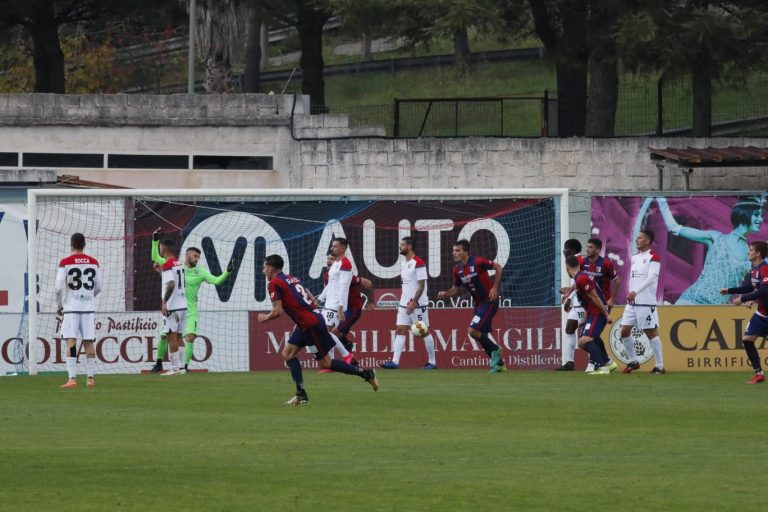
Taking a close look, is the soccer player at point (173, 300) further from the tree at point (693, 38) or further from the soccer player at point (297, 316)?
the tree at point (693, 38)

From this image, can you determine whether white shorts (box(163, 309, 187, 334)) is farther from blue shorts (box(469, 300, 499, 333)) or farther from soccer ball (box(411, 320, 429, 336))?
blue shorts (box(469, 300, 499, 333))

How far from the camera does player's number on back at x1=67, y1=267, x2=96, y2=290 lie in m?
21.1

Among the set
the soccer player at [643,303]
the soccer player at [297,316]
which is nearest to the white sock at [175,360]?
the soccer player at [297,316]

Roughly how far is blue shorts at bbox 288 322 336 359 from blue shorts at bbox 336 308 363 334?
611 centimetres

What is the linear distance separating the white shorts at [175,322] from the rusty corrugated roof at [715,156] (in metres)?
12.1

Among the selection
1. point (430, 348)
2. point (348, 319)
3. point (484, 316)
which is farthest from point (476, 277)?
point (348, 319)

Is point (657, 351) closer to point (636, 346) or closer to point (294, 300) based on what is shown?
point (636, 346)

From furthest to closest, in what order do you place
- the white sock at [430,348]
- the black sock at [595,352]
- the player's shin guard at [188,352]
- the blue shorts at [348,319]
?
the white sock at [430,348] → the player's shin guard at [188,352] → the blue shorts at [348,319] → the black sock at [595,352]

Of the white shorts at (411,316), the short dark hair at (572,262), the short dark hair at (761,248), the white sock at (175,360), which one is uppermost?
the short dark hair at (761,248)

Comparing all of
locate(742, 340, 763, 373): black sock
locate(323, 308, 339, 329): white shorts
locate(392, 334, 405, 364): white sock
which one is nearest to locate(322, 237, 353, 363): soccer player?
locate(323, 308, 339, 329): white shorts

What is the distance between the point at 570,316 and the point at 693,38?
11.3m

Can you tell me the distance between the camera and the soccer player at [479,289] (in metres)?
23.6

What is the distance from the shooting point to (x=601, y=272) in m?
23.0

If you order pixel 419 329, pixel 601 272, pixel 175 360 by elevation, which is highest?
pixel 601 272
